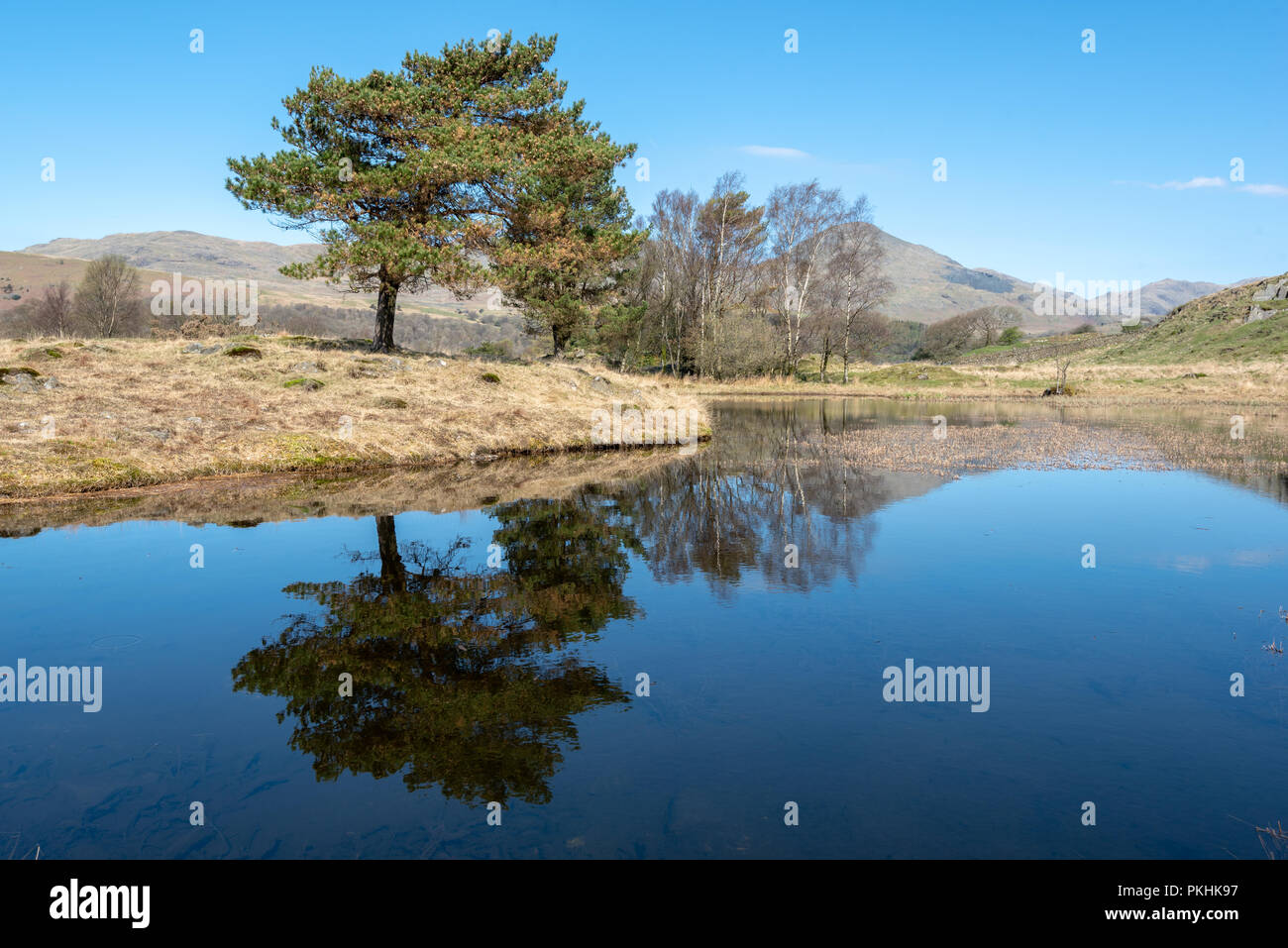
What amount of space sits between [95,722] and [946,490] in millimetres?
A: 17224

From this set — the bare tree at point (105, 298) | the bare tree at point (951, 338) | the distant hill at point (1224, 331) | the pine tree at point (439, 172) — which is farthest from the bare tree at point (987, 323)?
the bare tree at point (105, 298)

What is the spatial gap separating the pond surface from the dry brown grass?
491 centimetres

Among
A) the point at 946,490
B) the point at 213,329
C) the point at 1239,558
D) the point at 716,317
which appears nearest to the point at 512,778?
the point at 1239,558

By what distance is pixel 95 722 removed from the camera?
6633 millimetres

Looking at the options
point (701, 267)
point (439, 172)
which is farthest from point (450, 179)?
point (701, 267)

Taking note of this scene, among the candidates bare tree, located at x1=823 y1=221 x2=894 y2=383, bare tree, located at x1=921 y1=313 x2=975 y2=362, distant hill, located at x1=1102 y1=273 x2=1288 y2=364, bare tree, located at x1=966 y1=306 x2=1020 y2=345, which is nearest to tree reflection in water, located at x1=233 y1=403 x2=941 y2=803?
bare tree, located at x1=823 y1=221 x2=894 y2=383

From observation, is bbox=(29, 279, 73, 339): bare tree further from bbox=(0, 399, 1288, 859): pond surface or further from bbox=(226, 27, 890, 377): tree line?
bbox=(0, 399, 1288, 859): pond surface

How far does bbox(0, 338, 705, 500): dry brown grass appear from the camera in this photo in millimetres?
17812

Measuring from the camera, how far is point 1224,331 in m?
79.5

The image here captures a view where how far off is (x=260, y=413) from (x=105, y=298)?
47176 millimetres

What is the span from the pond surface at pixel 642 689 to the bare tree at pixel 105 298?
5483 cm
